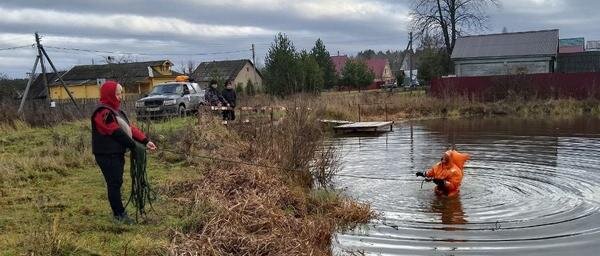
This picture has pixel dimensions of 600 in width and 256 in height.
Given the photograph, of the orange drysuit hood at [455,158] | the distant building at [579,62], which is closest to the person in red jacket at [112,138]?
the orange drysuit hood at [455,158]

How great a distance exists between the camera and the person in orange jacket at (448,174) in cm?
977

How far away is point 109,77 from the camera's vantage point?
52.2 meters

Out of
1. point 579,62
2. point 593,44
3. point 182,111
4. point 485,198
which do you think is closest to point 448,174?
point 485,198

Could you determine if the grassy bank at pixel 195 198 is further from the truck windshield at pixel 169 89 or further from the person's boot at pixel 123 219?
the truck windshield at pixel 169 89

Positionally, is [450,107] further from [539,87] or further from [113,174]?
[113,174]

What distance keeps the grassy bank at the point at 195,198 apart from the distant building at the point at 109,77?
40.4 metres

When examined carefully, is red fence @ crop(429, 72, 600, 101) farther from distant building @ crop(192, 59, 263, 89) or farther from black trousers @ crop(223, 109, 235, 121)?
distant building @ crop(192, 59, 263, 89)

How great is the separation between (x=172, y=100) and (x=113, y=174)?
14634mm

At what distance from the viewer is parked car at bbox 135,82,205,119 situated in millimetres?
19922

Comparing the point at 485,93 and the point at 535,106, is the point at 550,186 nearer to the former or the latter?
the point at 535,106

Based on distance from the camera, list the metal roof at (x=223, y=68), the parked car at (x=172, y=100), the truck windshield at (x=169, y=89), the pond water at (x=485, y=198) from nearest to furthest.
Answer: the pond water at (x=485, y=198) → the parked car at (x=172, y=100) → the truck windshield at (x=169, y=89) → the metal roof at (x=223, y=68)

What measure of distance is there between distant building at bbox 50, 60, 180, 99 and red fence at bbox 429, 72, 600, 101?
30719 mm

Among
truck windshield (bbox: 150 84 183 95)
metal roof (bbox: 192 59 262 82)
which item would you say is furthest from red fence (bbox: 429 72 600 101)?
metal roof (bbox: 192 59 262 82)

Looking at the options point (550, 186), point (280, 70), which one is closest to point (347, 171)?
point (550, 186)
